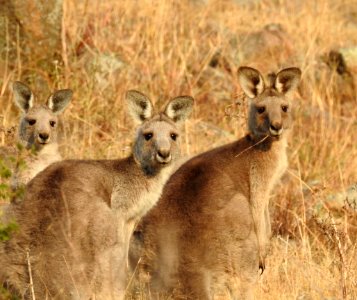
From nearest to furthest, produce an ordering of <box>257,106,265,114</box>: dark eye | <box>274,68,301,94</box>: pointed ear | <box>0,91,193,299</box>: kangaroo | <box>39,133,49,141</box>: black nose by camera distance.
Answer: <box>0,91,193,299</box>: kangaroo, <box>257,106,265,114</box>: dark eye, <box>274,68,301,94</box>: pointed ear, <box>39,133,49,141</box>: black nose

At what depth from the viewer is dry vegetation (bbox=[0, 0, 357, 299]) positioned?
980 centimetres

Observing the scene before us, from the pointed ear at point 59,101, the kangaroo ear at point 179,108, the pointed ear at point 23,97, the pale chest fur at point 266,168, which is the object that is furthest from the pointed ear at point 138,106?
the pointed ear at point 23,97

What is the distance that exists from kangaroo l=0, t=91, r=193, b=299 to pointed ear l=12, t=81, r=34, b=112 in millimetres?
2264

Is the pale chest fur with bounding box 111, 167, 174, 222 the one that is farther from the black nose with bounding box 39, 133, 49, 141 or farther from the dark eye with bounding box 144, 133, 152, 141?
the black nose with bounding box 39, 133, 49, 141

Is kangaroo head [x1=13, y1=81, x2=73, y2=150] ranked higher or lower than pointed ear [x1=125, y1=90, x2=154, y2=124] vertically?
lower

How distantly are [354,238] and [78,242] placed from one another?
3633mm

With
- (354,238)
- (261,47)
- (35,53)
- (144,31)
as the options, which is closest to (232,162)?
(354,238)

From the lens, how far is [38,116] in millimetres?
9438

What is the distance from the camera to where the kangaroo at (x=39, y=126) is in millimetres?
9133

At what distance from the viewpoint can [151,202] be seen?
761 cm

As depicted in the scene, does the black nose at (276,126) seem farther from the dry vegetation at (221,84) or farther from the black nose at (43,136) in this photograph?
the black nose at (43,136)

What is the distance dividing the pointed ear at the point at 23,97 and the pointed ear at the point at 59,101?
165 millimetres

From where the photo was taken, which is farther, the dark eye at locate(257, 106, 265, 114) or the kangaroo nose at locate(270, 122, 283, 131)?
the dark eye at locate(257, 106, 265, 114)

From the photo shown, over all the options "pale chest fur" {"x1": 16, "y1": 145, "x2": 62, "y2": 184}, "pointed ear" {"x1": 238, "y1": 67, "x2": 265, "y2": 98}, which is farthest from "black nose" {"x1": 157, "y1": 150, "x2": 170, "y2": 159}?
"pale chest fur" {"x1": 16, "y1": 145, "x2": 62, "y2": 184}
